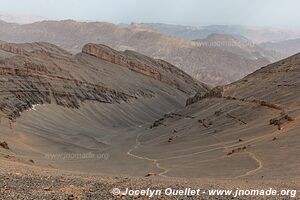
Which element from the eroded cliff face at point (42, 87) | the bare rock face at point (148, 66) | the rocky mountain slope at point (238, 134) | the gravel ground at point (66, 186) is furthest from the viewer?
the bare rock face at point (148, 66)

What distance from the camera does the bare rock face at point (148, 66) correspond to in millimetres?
129125

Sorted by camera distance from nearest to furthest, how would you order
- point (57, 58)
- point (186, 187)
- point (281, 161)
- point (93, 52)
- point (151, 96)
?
point (186, 187), point (281, 161), point (57, 58), point (151, 96), point (93, 52)

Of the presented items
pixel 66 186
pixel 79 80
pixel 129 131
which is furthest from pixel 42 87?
pixel 66 186

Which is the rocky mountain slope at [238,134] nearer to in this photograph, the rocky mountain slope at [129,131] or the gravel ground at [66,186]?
the rocky mountain slope at [129,131]

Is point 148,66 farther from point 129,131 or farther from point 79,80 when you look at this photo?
point 129,131

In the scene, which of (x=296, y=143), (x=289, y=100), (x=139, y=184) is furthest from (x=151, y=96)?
(x=139, y=184)

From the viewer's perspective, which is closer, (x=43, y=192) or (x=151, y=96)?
(x=43, y=192)

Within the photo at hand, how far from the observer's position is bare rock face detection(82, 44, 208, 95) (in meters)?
129

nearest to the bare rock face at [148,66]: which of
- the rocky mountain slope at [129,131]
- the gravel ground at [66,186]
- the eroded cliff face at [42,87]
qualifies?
the rocky mountain slope at [129,131]

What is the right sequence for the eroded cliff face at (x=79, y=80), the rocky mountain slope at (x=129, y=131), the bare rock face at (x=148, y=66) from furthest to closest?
the bare rock face at (x=148, y=66) < the eroded cliff face at (x=79, y=80) < the rocky mountain slope at (x=129, y=131)

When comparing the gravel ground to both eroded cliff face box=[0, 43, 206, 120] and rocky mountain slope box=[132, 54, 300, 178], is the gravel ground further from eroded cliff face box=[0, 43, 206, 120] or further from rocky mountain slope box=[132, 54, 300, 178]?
eroded cliff face box=[0, 43, 206, 120]

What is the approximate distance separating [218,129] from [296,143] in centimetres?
1930

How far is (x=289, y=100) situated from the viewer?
51344 millimetres

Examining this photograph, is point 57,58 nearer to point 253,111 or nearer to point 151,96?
point 151,96
